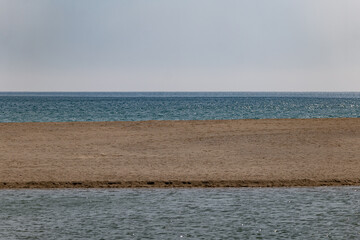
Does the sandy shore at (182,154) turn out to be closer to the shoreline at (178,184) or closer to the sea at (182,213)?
the shoreline at (178,184)

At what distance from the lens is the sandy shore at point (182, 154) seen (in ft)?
69.1

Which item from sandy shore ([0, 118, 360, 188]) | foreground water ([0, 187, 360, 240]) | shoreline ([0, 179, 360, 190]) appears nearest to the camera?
foreground water ([0, 187, 360, 240])

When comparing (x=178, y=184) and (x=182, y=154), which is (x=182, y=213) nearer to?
(x=178, y=184)

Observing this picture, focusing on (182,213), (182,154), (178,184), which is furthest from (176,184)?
(182,154)

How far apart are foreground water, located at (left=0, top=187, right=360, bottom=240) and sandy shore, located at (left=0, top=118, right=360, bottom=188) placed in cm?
151

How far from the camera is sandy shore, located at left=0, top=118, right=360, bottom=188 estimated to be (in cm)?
2106

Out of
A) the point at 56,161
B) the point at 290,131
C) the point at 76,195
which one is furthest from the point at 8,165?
the point at 290,131

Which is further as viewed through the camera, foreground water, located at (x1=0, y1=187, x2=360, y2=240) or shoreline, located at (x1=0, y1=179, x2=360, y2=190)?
shoreline, located at (x1=0, y1=179, x2=360, y2=190)

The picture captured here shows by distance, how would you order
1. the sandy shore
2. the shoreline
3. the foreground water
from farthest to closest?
the sandy shore
the shoreline
the foreground water

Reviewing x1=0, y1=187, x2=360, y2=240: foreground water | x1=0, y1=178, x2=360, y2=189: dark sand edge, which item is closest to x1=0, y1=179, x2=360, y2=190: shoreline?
x1=0, y1=178, x2=360, y2=189: dark sand edge

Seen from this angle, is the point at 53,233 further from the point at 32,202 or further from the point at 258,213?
the point at 258,213

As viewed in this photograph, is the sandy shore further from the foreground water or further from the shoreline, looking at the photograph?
the foreground water

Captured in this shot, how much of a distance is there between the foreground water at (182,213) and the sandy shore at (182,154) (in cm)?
151

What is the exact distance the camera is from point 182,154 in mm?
27250
